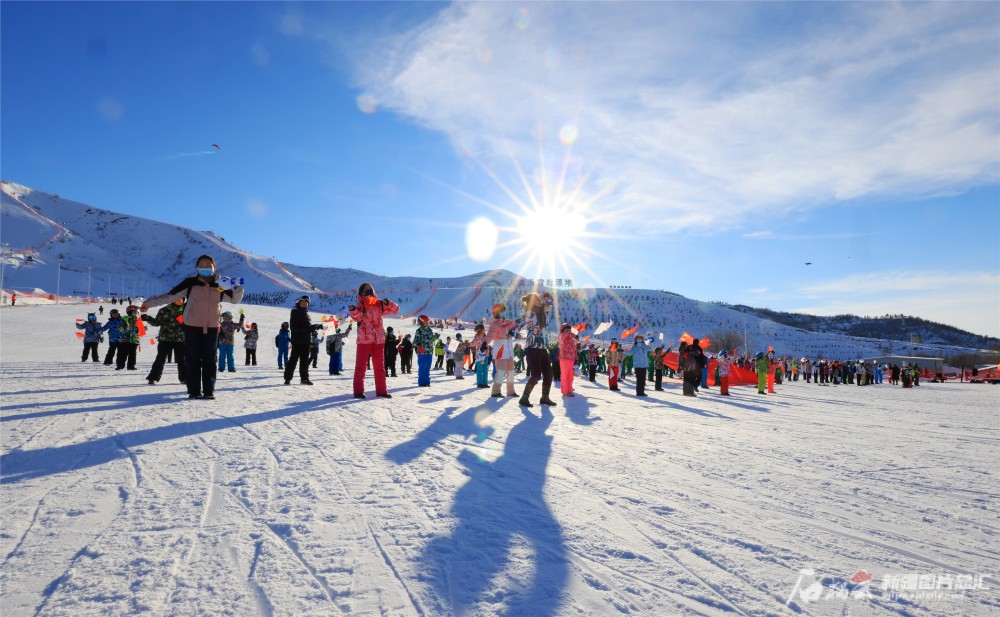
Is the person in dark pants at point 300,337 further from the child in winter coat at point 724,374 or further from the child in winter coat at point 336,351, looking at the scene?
the child in winter coat at point 724,374

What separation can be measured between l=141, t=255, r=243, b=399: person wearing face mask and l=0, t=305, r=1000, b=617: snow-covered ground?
136 cm

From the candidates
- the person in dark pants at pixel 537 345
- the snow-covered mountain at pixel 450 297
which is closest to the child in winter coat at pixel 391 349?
the person in dark pants at pixel 537 345

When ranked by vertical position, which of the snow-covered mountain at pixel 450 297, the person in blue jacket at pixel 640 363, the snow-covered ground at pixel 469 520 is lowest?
the snow-covered ground at pixel 469 520

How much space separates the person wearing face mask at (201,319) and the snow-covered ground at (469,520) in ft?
4.46

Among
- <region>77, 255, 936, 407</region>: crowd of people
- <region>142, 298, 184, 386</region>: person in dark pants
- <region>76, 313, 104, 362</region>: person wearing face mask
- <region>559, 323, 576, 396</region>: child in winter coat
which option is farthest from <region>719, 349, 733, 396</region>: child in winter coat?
<region>76, 313, 104, 362</region>: person wearing face mask

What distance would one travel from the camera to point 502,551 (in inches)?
95.0

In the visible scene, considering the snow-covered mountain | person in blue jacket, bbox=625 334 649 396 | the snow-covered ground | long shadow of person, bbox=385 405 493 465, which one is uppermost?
the snow-covered mountain

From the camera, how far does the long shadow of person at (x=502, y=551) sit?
201 centimetres

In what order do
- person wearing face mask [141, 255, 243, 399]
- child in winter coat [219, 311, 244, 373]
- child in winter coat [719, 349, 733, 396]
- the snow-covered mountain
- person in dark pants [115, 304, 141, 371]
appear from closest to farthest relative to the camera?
person wearing face mask [141, 255, 243, 399], person in dark pants [115, 304, 141, 371], child in winter coat [219, 311, 244, 373], child in winter coat [719, 349, 733, 396], the snow-covered mountain

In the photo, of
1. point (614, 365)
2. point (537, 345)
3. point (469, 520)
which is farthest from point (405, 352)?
point (469, 520)

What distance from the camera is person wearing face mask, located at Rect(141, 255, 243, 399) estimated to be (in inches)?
267

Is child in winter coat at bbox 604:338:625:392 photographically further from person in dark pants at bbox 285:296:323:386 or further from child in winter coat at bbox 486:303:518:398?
person in dark pants at bbox 285:296:323:386

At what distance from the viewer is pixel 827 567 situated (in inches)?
91.7

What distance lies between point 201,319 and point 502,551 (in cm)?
593
